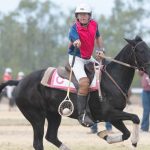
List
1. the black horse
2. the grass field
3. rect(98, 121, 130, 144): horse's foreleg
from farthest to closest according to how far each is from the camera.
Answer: the grass field, rect(98, 121, 130, 144): horse's foreleg, the black horse

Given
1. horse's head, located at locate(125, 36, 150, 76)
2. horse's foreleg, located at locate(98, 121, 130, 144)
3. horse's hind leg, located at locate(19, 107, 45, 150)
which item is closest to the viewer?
horse's head, located at locate(125, 36, 150, 76)

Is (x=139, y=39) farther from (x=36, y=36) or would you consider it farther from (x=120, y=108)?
(x=36, y=36)

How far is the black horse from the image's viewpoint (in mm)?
13664

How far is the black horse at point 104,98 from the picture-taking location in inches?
538

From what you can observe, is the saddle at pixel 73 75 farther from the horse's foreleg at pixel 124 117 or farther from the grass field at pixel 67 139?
the grass field at pixel 67 139

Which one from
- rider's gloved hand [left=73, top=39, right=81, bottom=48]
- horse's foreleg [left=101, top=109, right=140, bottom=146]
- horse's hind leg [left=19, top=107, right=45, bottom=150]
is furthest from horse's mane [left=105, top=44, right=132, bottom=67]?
horse's hind leg [left=19, top=107, right=45, bottom=150]

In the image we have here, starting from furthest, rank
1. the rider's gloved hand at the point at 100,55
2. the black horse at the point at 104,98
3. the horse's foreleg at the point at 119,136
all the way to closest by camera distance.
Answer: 1. the rider's gloved hand at the point at 100,55
2. the horse's foreleg at the point at 119,136
3. the black horse at the point at 104,98

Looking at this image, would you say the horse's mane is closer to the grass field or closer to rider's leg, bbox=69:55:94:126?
rider's leg, bbox=69:55:94:126

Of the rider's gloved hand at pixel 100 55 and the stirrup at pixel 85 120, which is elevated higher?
the rider's gloved hand at pixel 100 55

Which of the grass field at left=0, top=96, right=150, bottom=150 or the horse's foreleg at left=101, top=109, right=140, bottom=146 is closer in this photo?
the horse's foreleg at left=101, top=109, right=140, bottom=146

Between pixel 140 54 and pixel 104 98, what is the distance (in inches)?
45.6

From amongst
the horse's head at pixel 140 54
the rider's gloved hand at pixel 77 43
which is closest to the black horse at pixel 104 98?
the horse's head at pixel 140 54

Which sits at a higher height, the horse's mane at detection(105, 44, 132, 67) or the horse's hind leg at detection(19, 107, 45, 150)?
the horse's mane at detection(105, 44, 132, 67)

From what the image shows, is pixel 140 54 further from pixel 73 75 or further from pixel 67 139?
pixel 67 139
